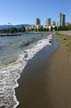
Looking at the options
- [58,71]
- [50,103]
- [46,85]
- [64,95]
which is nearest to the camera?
[50,103]

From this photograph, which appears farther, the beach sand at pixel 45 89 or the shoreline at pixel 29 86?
the shoreline at pixel 29 86

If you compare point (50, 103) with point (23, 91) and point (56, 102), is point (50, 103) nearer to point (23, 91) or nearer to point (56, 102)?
point (56, 102)

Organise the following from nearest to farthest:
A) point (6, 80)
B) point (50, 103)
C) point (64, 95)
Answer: point (50, 103) → point (64, 95) → point (6, 80)

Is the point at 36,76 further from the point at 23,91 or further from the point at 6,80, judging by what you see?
the point at 23,91

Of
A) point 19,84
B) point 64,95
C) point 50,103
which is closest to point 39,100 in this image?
point 50,103

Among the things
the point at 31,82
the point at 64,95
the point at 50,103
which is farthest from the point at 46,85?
the point at 50,103

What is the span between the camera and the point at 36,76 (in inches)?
681

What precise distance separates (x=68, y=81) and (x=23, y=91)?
338 cm

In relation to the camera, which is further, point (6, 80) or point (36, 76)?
point (36, 76)

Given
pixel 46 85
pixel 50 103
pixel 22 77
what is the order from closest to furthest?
pixel 50 103 < pixel 46 85 < pixel 22 77

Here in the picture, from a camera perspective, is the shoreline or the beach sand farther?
the shoreline

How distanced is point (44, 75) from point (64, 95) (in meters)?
5.42

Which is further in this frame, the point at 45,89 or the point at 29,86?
the point at 29,86

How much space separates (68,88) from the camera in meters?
13.4
